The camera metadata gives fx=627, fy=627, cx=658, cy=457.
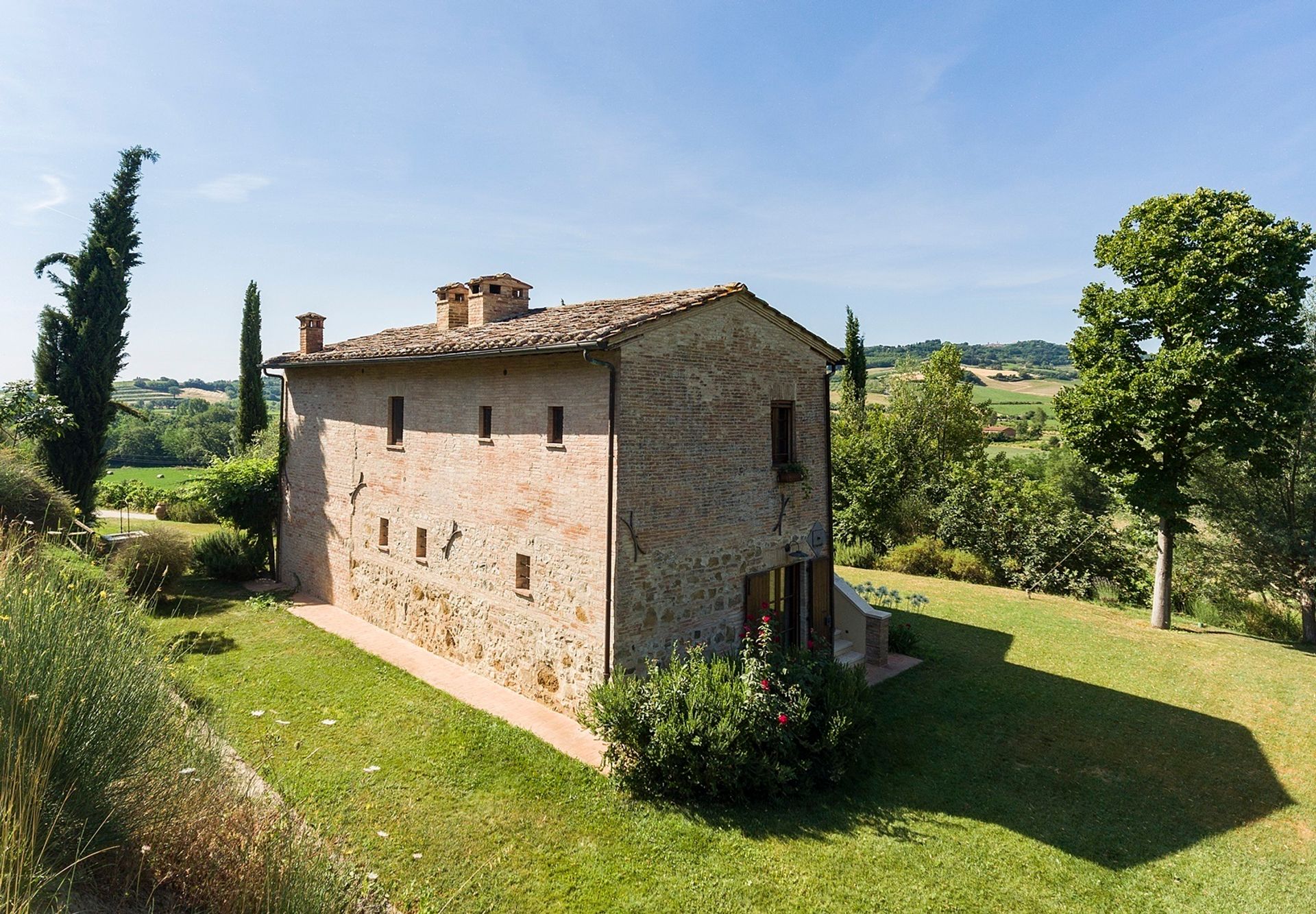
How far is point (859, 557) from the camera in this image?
25.3 metres

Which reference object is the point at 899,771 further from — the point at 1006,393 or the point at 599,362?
the point at 1006,393

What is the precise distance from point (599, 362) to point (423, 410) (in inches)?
211

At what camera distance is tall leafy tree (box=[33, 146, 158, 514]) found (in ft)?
65.3

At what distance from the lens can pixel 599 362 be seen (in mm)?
8883

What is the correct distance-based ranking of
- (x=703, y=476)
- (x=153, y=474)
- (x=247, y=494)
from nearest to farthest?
1. (x=703, y=476)
2. (x=247, y=494)
3. (x=153, y=474)

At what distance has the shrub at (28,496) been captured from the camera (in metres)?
13.8

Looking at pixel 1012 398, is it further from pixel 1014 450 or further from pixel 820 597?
pixel 820 597

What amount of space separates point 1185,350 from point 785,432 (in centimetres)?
1045

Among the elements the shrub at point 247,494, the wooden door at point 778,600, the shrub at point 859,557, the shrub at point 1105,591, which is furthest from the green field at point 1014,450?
the shrub at point 247,494

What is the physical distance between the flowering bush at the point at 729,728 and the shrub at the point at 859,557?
17.2 m

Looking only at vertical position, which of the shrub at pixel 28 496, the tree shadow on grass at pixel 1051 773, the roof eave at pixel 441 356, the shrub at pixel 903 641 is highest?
the roof eave at pixel 441 356

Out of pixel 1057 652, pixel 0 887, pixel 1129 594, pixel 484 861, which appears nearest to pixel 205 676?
pixel 484 861

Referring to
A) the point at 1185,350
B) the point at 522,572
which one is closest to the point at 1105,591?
the point at 1185,350

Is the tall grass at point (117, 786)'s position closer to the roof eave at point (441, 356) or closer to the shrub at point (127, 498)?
the roof eave at point (441, 356)
